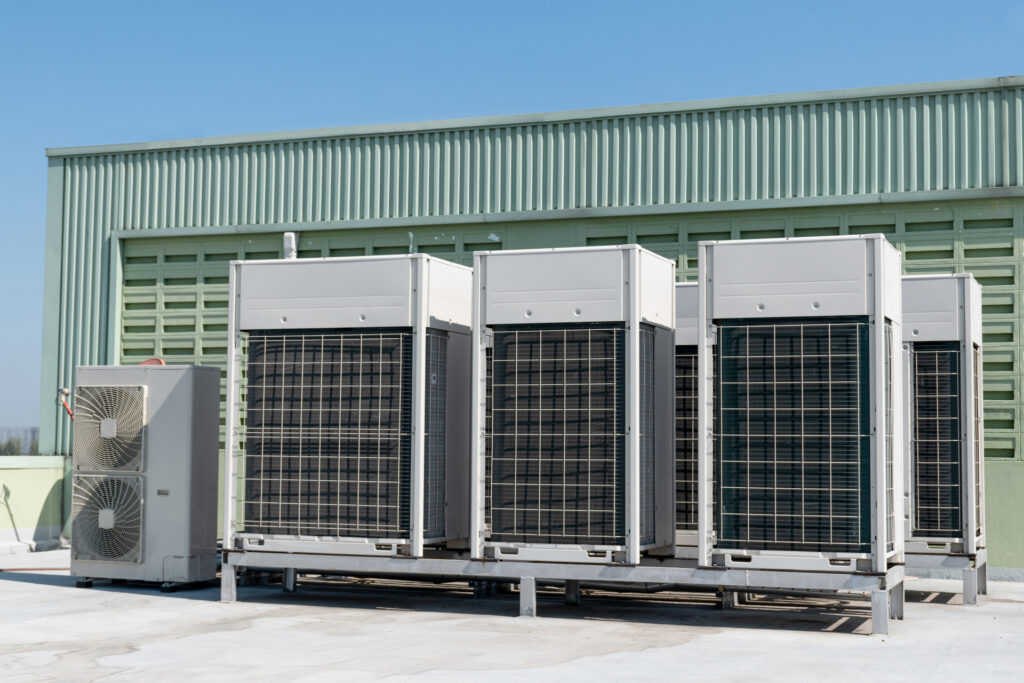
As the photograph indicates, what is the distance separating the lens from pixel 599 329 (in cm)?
1217

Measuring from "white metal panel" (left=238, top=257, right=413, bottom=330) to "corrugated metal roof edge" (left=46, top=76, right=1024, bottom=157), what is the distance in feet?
21.7

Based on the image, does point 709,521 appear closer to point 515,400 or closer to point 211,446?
point 515,400

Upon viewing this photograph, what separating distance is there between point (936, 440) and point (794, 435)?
373 centimetres

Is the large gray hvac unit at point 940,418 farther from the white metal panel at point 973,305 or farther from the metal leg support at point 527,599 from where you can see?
the metal leg support at point 527,599

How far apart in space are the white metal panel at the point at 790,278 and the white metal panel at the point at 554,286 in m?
0.98

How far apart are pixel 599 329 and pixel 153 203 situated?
1169 centimetres

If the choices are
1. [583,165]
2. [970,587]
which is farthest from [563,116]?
[970,587]

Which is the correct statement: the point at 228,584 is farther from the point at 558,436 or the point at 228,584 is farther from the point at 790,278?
the point at 790,278

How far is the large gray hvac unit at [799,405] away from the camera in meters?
11.4

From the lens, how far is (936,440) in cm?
1445

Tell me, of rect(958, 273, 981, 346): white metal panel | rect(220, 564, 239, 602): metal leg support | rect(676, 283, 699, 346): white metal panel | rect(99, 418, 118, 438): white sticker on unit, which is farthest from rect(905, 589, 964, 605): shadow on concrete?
rect(99, 418, 118, 438): white sticker on unit

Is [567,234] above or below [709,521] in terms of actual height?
above

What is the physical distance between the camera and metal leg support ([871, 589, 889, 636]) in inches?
445

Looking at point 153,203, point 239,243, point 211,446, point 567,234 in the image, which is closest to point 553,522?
point 211,446
